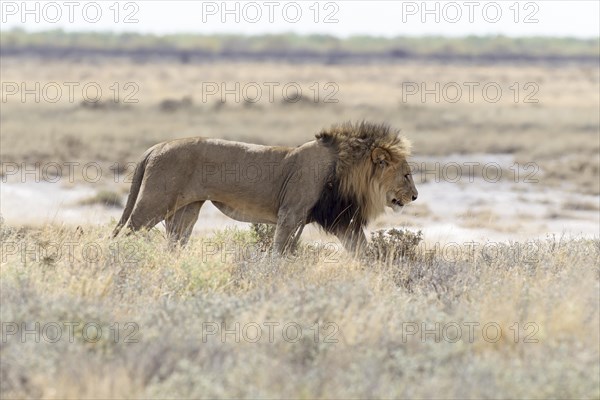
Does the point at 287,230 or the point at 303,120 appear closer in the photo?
the point at 287,230

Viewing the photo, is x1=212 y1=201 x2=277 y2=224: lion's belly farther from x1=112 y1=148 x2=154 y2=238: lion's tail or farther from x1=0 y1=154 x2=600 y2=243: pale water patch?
x1=0 y1=154 x2=600 y2=243: pale water patch

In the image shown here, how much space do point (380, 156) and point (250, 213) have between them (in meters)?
1.42

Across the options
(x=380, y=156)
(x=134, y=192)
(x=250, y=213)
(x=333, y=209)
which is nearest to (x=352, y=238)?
(x=333, y=209)

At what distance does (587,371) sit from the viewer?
691cm

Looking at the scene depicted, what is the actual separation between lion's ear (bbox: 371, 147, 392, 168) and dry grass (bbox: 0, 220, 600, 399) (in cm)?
100

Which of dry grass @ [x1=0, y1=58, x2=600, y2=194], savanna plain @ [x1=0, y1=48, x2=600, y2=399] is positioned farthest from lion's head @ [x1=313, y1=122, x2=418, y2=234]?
dry grass @ [x1=0, y1=58, x2=600, y2=194]

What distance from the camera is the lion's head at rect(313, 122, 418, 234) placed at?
10898 millimetres

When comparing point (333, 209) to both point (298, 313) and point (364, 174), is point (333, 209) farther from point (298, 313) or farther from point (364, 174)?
point (298, 313)

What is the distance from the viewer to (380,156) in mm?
11070

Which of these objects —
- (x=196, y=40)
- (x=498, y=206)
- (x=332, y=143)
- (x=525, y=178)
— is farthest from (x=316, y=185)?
(x=196, y=40)

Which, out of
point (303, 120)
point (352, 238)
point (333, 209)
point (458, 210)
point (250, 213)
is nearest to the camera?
point (333, 209)

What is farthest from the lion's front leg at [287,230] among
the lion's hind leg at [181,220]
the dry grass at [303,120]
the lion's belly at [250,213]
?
the dry grass at [303,120]

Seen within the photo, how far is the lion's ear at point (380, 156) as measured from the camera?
36.3 feet

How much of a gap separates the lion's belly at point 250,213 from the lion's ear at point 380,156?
1151 mm
